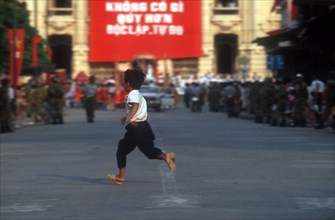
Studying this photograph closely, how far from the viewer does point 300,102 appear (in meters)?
38.4

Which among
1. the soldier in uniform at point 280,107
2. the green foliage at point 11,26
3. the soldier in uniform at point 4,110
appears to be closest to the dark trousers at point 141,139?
the soldier in uniform at point 4,110

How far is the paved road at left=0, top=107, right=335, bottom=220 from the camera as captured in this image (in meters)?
14.3

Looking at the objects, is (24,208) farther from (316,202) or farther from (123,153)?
(316,202)

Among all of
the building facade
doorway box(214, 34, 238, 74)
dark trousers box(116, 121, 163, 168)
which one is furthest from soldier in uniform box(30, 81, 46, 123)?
doorway box(214, 34, 238, 74)

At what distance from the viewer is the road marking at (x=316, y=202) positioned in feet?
48.4

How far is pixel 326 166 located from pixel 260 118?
22847 millimetres

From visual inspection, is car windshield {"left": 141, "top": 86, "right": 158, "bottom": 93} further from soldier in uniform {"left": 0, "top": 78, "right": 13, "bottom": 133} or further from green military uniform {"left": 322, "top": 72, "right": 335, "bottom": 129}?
green military uniform {"left": 322, "top": 72, "right": 335, "bottom": 129}

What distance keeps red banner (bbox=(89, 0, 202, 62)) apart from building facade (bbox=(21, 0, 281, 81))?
5.08m

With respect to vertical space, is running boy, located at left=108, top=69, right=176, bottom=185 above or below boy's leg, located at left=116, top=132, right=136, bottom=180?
above

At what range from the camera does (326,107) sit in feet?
114

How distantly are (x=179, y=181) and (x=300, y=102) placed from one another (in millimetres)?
21243

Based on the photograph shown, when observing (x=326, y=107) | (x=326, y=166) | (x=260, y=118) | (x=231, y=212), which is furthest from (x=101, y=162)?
(x=260, y=118)

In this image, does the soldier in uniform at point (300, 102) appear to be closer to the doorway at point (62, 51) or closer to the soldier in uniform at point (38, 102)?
the soldier in uniform at point (38, 102)

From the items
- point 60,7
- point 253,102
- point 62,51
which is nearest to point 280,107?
point 253,102
